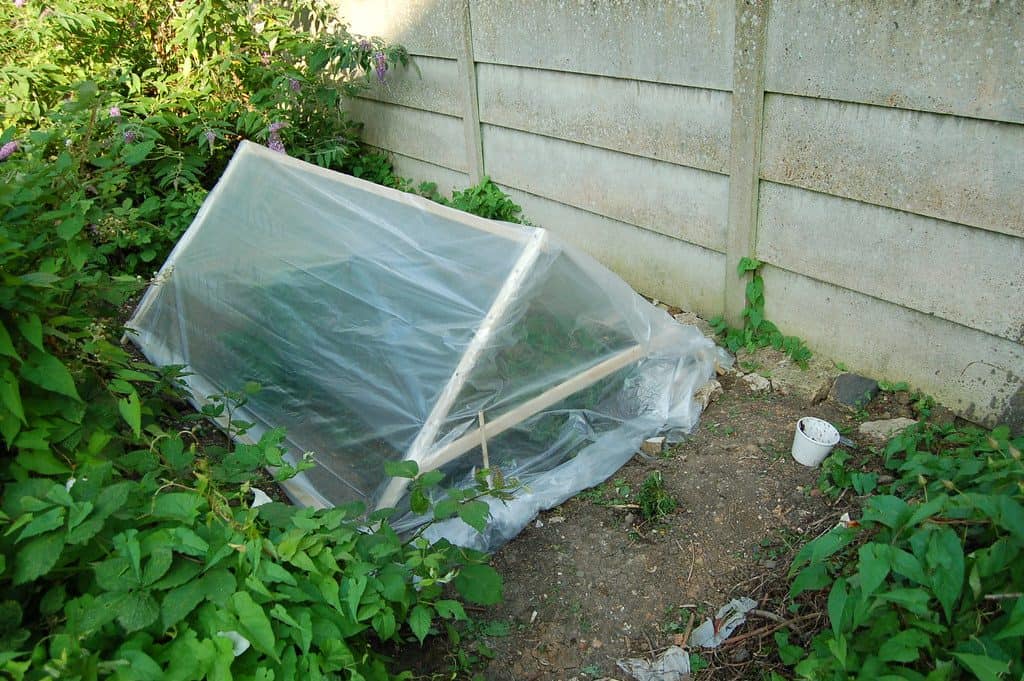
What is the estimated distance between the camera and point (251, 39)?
516 centimetres

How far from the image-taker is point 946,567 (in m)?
1.75

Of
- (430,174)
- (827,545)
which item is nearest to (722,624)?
(827,545)

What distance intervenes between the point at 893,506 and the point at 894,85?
1456 millimetres

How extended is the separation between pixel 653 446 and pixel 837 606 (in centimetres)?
121

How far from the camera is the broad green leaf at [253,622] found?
1484 millimetres

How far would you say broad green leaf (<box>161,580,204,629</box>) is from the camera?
146cm

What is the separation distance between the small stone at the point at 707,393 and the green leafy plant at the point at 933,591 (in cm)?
117

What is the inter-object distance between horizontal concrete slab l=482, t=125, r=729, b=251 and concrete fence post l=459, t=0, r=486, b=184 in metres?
0.06

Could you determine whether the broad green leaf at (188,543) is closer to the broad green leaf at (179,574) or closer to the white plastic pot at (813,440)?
the broad green leaf at (179,574)

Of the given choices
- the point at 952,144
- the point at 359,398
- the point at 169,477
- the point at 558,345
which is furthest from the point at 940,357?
the point at 169,477

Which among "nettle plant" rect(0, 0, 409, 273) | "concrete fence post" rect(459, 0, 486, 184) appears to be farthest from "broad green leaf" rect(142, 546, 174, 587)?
"concrete fence post" rect(459, 0, 486, 184)

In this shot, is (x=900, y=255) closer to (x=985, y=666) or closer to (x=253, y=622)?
(x=985, y=666)

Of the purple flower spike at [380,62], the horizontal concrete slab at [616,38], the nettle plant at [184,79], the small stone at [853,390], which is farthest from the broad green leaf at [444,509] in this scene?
the purple flower spike at [380,62]

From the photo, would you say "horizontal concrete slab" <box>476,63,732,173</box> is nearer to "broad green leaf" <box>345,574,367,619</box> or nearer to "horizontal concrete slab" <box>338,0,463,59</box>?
"horizontal concrete slab" <box>338,0,463,59</box>
